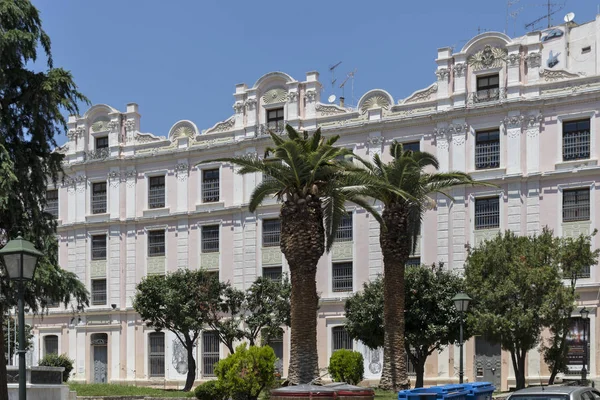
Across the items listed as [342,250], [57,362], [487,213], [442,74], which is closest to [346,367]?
[487,213]

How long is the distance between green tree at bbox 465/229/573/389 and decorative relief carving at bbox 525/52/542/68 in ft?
34.6

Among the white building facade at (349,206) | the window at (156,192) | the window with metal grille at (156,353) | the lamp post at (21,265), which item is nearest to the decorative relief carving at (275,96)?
the white building facade at (349,206)

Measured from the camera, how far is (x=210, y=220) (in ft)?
166

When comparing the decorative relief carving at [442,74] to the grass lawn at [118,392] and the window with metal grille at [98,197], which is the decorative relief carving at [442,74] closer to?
the grass lawn at [118,392]

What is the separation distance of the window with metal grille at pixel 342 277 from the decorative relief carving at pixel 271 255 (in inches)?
113

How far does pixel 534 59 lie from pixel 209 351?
21038mm

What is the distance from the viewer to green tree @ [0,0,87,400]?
2555 centimetres

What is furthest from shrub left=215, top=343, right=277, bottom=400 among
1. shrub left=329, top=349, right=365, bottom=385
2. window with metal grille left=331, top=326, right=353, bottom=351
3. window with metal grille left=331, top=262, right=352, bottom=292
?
window with metal grille left=331, top=262, right=352, bottom=292

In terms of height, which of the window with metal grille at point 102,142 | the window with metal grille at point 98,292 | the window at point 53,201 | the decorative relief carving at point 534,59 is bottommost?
the window with metal grille at point 98,292

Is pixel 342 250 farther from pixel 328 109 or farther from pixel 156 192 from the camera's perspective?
pixel 156 192

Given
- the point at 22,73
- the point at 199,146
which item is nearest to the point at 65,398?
the point at 22,73

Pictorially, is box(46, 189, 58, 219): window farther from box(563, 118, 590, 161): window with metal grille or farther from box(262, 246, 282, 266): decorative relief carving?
box(563, 118, 590, 161): window with metal grille

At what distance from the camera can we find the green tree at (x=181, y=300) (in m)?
43.8

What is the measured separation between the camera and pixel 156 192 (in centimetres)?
5256
